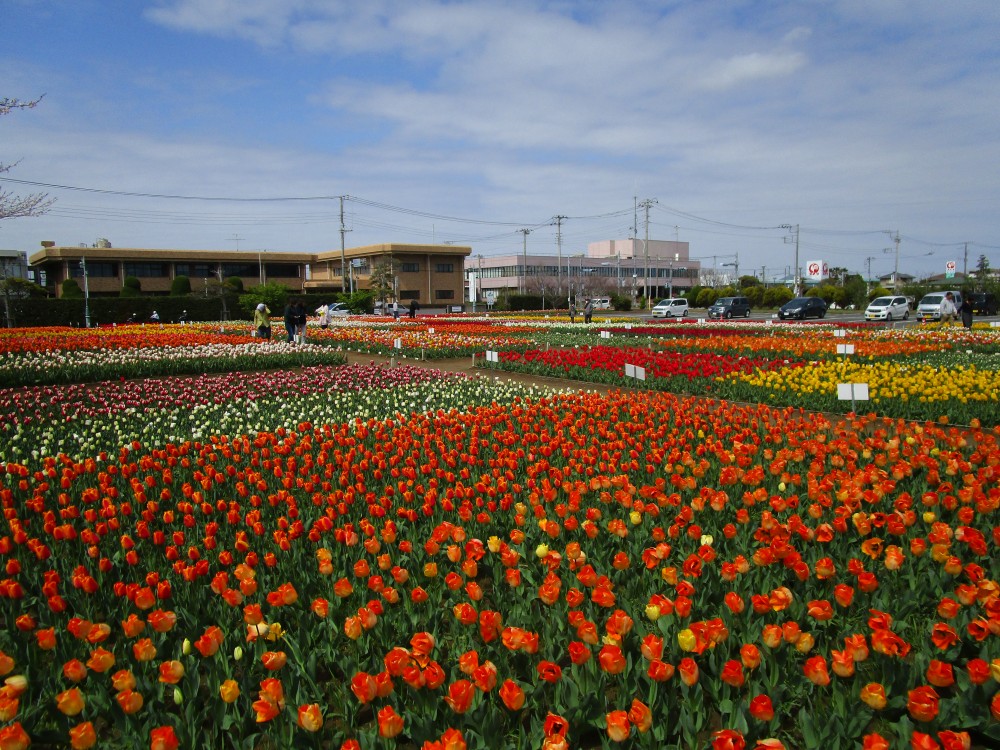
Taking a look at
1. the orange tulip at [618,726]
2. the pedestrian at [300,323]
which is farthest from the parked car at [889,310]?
the orange tulip at [618,726]

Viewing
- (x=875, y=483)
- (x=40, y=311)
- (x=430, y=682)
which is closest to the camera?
(x=430, y=682)

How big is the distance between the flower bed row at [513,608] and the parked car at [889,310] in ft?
128

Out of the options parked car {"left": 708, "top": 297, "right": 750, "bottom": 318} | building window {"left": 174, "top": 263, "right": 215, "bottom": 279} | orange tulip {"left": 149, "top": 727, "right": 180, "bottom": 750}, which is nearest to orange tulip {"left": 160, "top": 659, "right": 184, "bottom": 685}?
orange tulip {"left": 149, "top": 727, "right": 180, "bottom": 750}

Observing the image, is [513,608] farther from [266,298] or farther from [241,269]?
[241,269]

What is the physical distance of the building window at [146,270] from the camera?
221 ft

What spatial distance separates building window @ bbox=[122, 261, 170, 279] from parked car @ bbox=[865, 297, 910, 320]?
6214cm

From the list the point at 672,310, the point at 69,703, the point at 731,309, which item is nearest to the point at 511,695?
the point at 69,703

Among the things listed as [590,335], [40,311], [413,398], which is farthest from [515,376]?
[40,311]

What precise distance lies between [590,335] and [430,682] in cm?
2119

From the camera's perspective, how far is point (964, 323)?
2473 centimetres

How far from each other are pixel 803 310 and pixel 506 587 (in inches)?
1699

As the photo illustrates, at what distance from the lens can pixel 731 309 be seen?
155 ft

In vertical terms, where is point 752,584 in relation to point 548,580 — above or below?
below

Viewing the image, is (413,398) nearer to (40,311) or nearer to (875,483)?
(875,483)
